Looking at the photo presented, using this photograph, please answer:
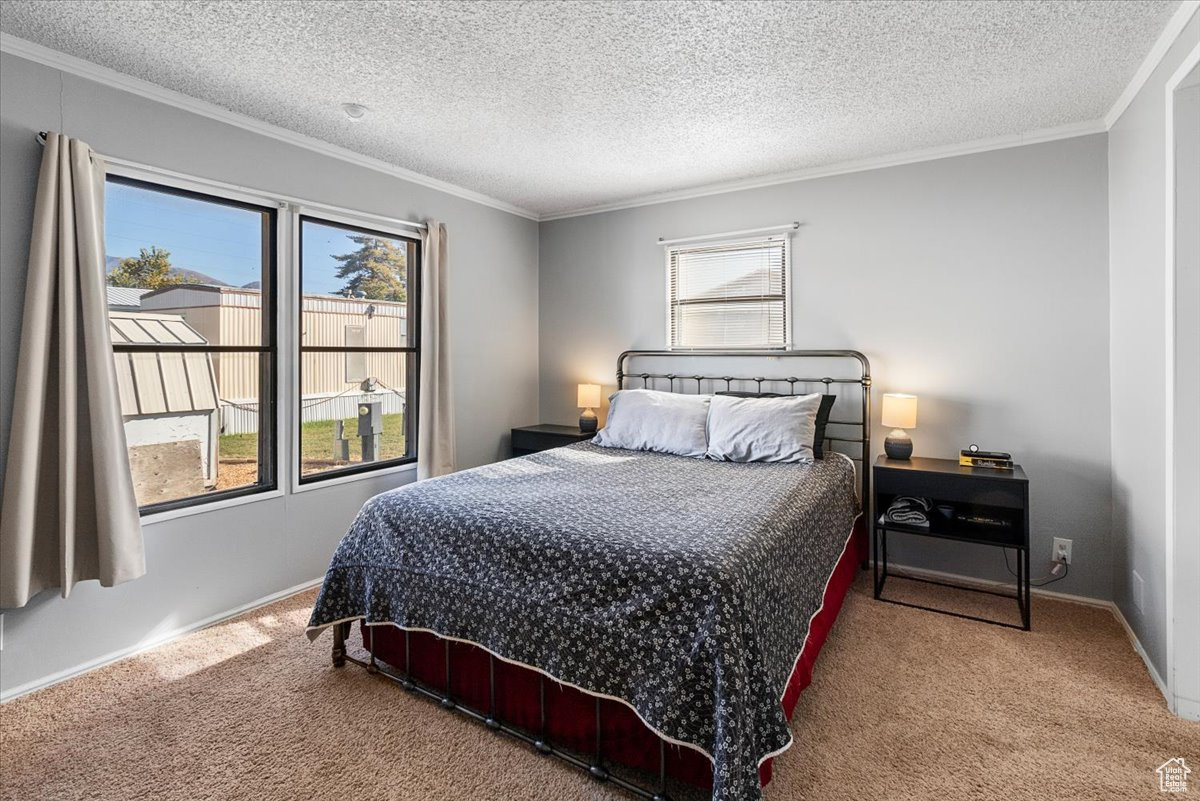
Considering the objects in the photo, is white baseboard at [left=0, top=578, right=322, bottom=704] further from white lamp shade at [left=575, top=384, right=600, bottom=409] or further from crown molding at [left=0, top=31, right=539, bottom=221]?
crown molding at [left=0, top=31, right=539, bottom=221]

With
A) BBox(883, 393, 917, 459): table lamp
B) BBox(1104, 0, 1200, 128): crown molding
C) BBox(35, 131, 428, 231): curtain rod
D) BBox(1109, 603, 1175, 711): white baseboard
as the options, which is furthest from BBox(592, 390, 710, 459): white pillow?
BBox(1104, 0, 1200, 128): crown molding

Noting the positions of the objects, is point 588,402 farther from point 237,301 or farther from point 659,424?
point 237,301

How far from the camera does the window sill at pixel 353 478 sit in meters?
3.29

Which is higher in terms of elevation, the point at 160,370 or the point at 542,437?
Result: the point at 160,370

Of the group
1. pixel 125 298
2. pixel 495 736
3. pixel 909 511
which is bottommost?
pixel 495 736

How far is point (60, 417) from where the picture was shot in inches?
89.0

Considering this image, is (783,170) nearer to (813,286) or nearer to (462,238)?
(813,286)

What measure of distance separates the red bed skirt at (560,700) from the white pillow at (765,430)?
828 mm

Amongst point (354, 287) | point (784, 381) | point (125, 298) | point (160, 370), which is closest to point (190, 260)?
point (125, 298)

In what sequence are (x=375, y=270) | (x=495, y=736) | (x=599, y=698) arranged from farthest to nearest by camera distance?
(x=375, y=270), (x=495, y=736), (x=599, y=698)

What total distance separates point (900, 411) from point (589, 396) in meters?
2.17

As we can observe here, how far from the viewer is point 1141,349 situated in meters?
2.50

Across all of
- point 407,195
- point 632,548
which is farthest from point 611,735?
point 407,195

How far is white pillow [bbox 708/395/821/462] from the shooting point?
320 centimetres
